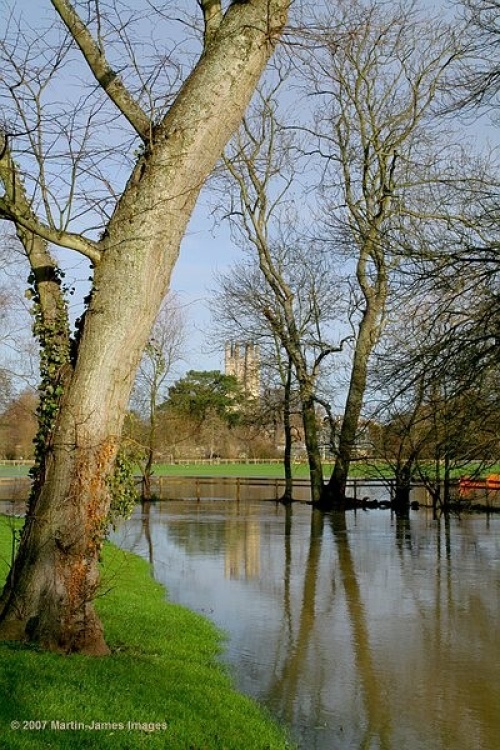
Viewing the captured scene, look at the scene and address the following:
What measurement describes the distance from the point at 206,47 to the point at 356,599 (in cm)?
784

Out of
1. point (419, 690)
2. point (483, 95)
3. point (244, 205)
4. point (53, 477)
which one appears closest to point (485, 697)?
point (419, 690)

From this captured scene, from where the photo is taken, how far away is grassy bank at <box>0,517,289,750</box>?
15.4ft

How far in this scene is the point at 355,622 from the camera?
1022 cm

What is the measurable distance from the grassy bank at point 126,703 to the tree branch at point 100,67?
4226mm

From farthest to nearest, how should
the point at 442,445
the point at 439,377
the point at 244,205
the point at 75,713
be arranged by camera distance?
the point at 244,205
the point at 442,445
the point at 439,377
the point at 75,713

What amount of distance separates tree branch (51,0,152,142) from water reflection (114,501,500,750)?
4970 mm

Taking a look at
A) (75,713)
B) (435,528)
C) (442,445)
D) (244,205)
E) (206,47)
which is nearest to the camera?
(75,713)

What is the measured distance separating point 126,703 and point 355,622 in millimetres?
5429

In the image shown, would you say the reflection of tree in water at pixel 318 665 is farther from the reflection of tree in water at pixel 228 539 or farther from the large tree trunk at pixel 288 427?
the large tree trunk at pixel 288 427

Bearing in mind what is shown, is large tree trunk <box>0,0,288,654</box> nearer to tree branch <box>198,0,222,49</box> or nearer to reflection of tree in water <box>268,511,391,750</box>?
tree branch <box>198,0,222,49</box>

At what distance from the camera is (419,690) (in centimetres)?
730

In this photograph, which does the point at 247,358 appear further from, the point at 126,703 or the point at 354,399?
the point at 126,703

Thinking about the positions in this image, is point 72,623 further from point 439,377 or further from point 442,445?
point 442,445

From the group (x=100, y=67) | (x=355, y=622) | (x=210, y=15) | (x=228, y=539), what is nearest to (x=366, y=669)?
(x=355, y=622)
